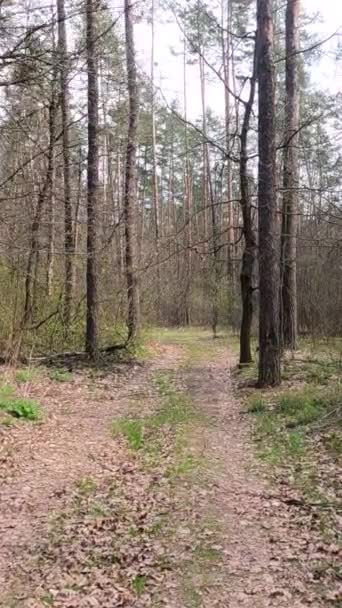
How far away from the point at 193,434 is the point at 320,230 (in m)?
14.0

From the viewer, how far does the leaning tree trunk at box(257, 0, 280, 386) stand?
9.61 meters

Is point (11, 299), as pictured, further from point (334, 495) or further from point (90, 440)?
point (334, 495)

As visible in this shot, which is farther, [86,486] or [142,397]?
[142,397]

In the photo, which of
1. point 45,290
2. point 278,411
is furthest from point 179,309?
point 278,411

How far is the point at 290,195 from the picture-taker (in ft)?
40.7

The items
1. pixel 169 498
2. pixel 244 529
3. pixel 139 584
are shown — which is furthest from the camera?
pixel 169 498

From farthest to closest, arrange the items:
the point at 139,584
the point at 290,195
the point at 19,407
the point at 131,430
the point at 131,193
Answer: the point at 131,193, the point at 290,195, the point at 19,407, the point at 131,430, the point at 139,584

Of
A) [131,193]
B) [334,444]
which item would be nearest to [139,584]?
[334,444]

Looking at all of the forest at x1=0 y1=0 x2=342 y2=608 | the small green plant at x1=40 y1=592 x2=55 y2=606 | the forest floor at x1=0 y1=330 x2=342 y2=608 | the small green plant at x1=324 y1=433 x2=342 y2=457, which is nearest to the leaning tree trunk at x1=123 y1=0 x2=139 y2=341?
the forest at x1=0 y1=0 x2=342 y2=608

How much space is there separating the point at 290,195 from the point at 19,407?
7.72m

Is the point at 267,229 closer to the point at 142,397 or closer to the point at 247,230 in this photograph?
the point at 247,230

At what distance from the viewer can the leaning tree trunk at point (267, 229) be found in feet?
31.5

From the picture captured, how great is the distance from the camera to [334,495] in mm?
5043

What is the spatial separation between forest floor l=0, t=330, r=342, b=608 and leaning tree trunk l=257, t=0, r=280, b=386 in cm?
60
